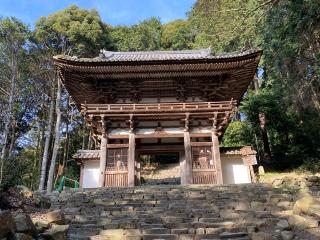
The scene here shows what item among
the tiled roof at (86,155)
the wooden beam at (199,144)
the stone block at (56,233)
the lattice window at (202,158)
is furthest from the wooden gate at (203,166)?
the stone block at (56,233)

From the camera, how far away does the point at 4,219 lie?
4938 mm

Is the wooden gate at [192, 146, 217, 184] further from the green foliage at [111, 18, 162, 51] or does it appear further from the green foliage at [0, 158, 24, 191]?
the green foliage at [111, 18, 162, 51]

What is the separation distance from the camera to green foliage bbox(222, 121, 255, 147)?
22434 mm

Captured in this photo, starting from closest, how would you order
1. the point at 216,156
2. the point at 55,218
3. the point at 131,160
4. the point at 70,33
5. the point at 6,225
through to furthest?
the point at 6,225
the point at 55,218
the point at 131,160
the point at 216,156
the point at 70,33

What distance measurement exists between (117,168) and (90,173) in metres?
3.16

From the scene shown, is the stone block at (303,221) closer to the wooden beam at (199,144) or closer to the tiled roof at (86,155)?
the wooden beam at (199,144)

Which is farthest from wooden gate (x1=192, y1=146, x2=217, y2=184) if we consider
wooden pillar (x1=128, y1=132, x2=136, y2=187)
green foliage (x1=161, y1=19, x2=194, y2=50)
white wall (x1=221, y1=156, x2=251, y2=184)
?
green foliage (x1=161, y1=19, x2=194, y2=50)

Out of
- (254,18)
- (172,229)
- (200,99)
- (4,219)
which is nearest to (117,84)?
(200,99)

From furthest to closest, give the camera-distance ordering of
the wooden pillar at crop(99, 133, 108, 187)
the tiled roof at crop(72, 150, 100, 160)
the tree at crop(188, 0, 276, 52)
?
the tiled roof at crop(72, 150, 100, 160)
the tree at crop(188, 0, 276, 52)
the wooden pillar at crop(99, 133, 108, 187)

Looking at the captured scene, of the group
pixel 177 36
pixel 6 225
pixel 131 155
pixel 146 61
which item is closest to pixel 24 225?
pixel 6 225

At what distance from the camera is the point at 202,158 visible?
15.1m

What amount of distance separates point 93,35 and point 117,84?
1304 centimetres

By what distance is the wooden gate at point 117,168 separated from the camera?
14.5 metres

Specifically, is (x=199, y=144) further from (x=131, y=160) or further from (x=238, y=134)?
(x=238, y=134)
